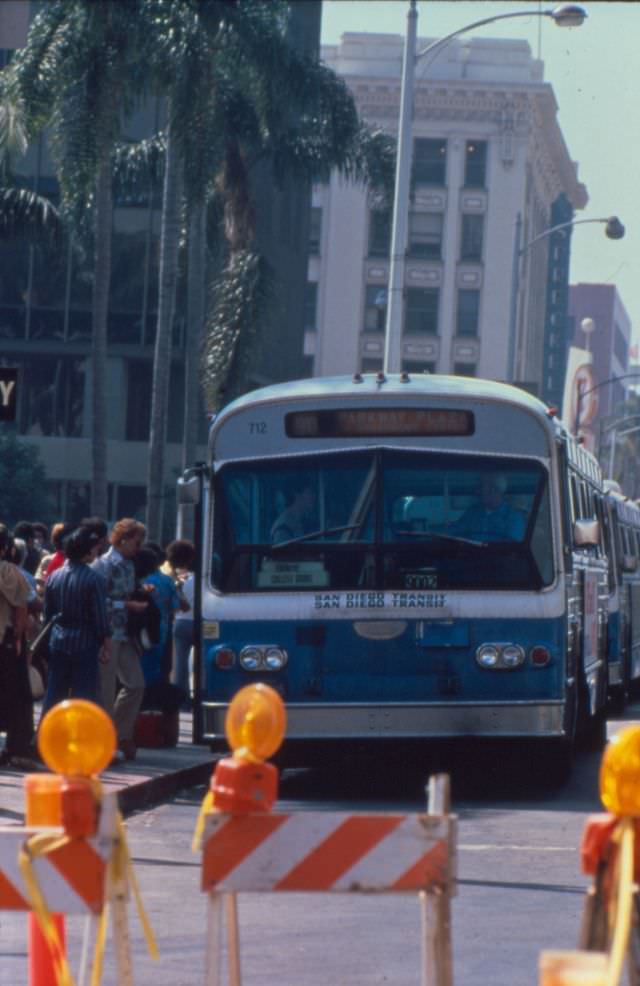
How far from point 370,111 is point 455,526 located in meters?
84.9

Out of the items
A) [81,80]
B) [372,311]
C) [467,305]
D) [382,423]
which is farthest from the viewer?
[372,311]

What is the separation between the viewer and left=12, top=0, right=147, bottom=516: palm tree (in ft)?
106

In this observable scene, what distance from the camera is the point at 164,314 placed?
114 feet

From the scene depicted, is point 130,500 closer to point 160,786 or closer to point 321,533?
point 321,533

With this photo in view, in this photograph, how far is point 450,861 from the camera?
4.93 metres

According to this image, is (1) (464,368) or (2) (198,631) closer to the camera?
(2) (198,631)

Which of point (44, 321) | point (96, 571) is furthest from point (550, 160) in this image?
point (96, 571)

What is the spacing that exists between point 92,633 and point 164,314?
20.6 m

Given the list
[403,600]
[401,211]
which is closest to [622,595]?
[401,211]

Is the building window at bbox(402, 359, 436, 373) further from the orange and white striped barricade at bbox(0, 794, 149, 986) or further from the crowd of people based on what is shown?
the orange and white striped barricade at bbox(0, 794, 149, 986)

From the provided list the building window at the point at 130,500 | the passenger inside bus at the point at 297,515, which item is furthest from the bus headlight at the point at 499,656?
the building window at the point at 130,500

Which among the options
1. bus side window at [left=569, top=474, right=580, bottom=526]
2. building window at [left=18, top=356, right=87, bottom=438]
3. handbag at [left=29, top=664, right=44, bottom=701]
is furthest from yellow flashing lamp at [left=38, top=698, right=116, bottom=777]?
building window at [left=18, top=356, right=87, bottom=438]

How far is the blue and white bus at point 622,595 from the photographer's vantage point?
24.6 meters

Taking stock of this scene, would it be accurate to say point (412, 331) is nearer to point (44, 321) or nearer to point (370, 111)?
point (370, 111)
